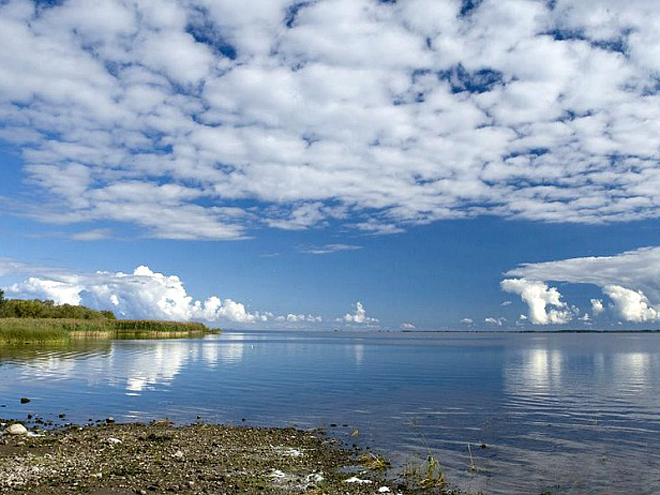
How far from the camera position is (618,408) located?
3888 cm

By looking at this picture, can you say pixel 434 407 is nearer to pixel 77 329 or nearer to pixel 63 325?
pixel 63 325

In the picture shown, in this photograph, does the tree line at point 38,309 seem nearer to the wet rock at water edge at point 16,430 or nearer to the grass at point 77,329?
the grass at point 77,329

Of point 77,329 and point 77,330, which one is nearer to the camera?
point 77,329

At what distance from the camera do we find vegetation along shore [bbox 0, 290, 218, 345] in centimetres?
9531

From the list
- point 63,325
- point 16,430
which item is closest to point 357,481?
point 16,430

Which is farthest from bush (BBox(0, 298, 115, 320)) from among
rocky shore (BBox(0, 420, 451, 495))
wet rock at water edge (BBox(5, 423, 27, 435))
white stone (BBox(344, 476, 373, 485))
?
white stone (BBox(344, 476, 373, 485))

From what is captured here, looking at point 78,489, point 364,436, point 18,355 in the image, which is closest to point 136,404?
point 364,436

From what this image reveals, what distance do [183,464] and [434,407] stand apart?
22.6 meters

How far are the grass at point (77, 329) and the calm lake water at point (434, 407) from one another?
26.6 m

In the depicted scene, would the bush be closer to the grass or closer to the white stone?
the grass

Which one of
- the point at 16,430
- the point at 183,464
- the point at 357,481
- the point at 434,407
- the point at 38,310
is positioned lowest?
the point at 434,407

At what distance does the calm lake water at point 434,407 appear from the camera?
75.8 feet

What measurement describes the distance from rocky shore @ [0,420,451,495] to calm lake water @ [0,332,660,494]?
3075 mm

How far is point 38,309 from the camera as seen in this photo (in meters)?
148
